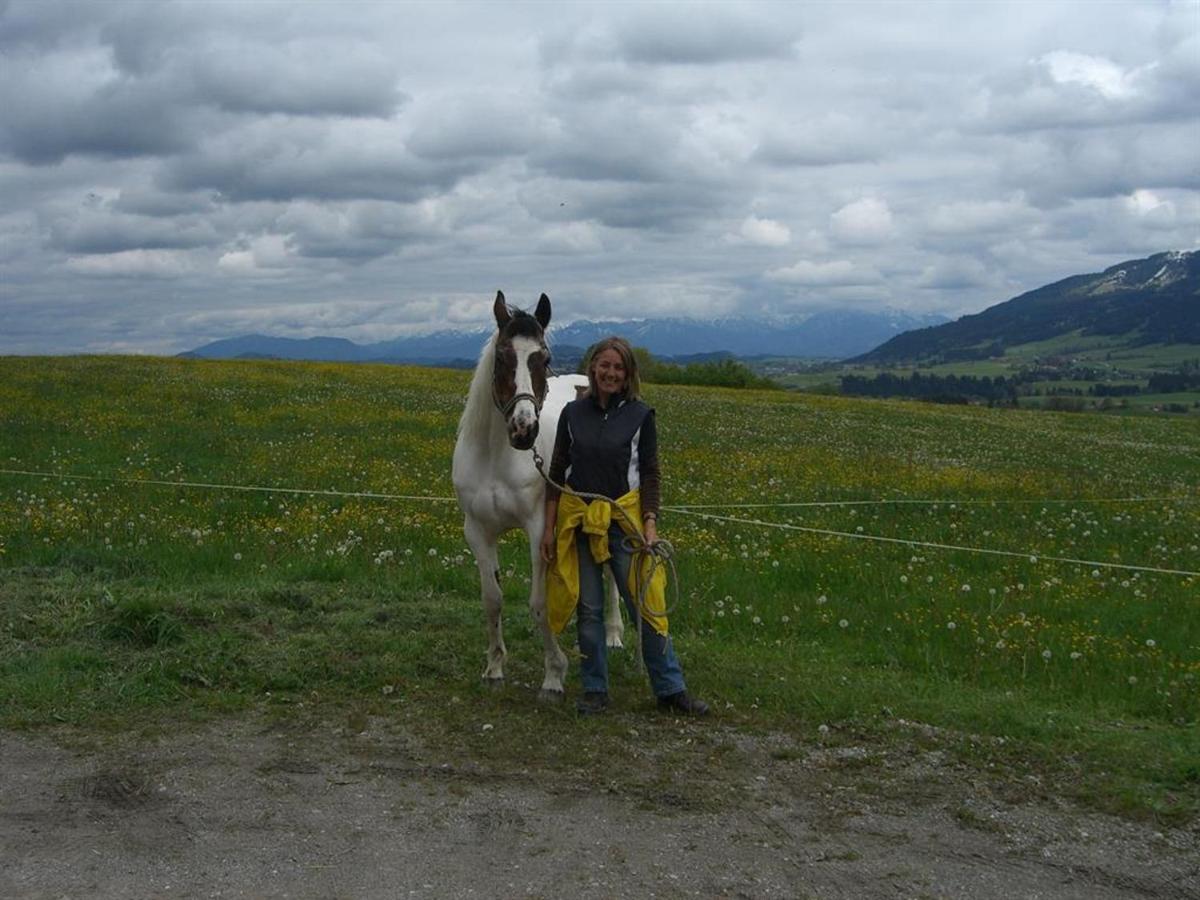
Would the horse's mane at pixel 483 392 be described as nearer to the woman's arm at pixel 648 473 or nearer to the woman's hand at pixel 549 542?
the woman's hand at pixel 549 542

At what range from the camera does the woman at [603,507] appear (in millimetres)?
7684

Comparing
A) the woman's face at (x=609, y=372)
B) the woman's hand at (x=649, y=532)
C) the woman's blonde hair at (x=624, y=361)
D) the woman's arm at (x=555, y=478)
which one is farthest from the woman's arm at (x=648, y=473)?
the woman's arm at (x=555, y=478)

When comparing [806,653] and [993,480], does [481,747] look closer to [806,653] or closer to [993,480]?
[806,653]

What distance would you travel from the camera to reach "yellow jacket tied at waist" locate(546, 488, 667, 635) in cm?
768

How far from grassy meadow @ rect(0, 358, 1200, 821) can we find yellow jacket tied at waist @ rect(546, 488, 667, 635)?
80cm

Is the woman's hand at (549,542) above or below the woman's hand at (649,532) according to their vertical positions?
below

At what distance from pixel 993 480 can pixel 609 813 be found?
1698 centimetres

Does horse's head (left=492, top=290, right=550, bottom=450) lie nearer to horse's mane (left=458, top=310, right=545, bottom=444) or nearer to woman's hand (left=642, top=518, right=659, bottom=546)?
horse's mane (left=458, top=310, right=545, bottom=444)

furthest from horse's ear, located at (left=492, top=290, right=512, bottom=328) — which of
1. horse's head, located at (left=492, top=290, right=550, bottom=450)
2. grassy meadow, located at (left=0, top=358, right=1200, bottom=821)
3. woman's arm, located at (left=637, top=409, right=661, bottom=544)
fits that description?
grassy meadow, located at (left=0, top=358, right=1200, bottom=821)

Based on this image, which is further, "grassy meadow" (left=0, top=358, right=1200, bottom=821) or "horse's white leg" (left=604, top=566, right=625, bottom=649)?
"horse's white leg" (left=604, top=566, right=625, bottom=649)

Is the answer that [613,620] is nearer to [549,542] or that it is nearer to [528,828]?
[549,542]

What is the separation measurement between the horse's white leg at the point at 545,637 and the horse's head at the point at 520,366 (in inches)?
39.6

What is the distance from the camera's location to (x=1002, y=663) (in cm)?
916

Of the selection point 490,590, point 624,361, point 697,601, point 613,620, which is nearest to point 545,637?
point 490,590
